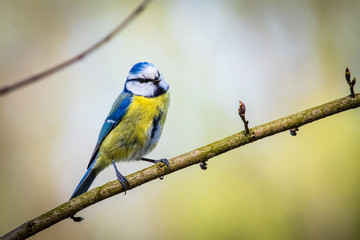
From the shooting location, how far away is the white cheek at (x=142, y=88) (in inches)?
126

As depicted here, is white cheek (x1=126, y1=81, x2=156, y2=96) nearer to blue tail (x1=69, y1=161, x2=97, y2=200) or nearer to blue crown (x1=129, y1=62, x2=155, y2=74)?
blue crown (x1=129, y1=62, x2=155, y2=74)

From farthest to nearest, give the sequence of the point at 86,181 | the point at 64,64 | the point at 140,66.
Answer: the point at 140,66
the point at 86,181
the point at 64,64

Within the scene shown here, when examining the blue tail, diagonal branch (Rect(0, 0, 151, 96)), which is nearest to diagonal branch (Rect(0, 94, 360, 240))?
the blue tail

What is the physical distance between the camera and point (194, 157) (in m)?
2.32

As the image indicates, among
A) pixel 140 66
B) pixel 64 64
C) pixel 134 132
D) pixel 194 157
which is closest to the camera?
pixel 64 64

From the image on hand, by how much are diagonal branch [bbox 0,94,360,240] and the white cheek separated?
38.5 inches

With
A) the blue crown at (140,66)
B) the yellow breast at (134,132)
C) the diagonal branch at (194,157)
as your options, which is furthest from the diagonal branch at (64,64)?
the blue crown at (140,66)

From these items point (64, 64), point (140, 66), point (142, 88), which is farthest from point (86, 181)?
point (64, 64)

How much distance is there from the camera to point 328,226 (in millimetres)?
4137

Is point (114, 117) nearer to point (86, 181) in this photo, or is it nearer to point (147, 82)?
point (147, 82)

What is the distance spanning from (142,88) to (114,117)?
1.18 ft

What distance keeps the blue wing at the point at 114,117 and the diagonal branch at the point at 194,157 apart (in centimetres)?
88

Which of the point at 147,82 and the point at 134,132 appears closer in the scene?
the point at 134,132

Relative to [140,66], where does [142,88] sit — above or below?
below
